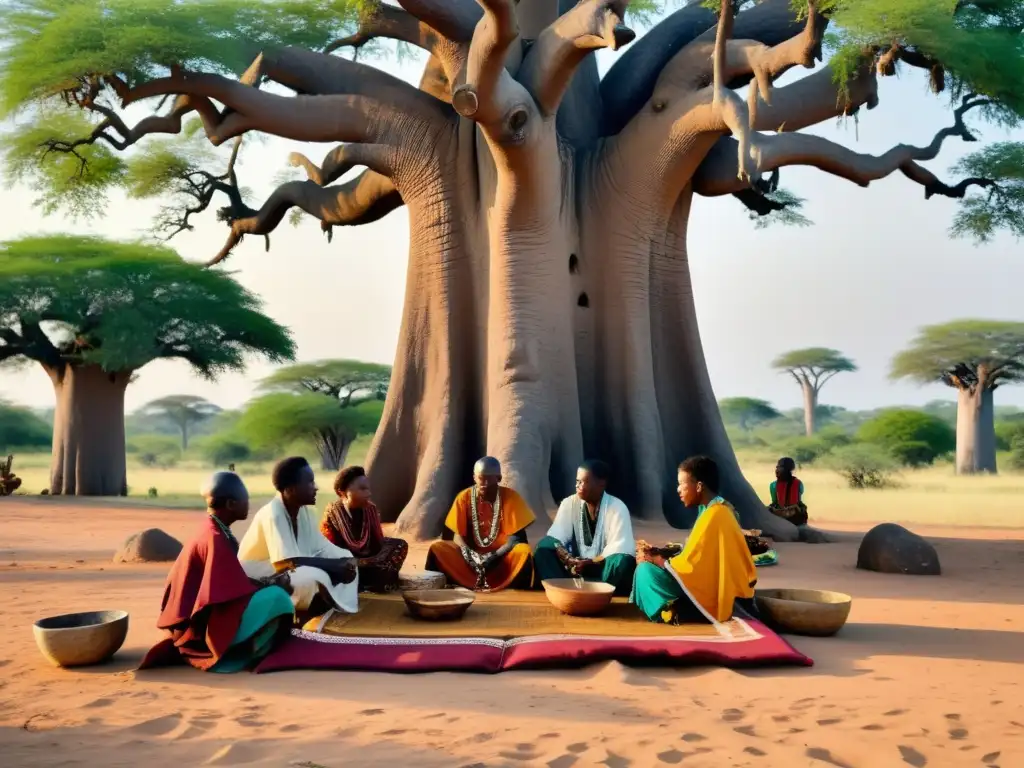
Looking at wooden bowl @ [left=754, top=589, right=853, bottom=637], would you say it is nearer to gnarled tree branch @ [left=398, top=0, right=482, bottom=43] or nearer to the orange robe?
the orange robe

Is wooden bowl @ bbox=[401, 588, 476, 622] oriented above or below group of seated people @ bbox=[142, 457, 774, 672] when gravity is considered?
below

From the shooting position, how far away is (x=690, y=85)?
8.98 metres

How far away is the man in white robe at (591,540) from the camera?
5.18m

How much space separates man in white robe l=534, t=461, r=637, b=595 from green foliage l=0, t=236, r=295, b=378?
13.7m

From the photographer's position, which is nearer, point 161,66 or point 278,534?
point 278,534

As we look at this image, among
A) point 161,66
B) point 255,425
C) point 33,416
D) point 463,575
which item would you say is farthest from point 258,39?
point 33,416

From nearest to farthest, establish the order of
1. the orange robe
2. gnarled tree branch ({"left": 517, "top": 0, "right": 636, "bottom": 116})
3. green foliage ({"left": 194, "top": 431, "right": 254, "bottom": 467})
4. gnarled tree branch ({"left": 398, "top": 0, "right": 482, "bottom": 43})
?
1. the orange robe
2. gnarled tree branch ({"left": 517, "top": 0, "right": 636, "bottom": 116})
3. gnarled tree branch ({"left": 398, "top": 0, "right": 482, "bottom": 43})
4. green foliage ({"left": 194, "top": 431, "right": 254, "bottom": 467})

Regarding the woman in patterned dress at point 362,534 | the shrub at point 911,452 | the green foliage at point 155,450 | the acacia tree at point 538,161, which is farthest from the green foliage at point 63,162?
the green foliage at point 155,450

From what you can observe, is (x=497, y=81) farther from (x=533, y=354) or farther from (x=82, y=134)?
(x=82, y=134)

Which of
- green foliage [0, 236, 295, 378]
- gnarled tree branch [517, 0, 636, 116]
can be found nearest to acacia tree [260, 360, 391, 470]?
green foliage [0, 236, 295, 378]

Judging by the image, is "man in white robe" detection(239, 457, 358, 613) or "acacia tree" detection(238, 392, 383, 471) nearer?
"man in white robe" detection(239, 457, 358, 613)

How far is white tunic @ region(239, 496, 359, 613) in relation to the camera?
454 cm

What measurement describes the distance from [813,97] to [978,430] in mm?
19969

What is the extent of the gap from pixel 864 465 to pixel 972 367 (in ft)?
16.2
